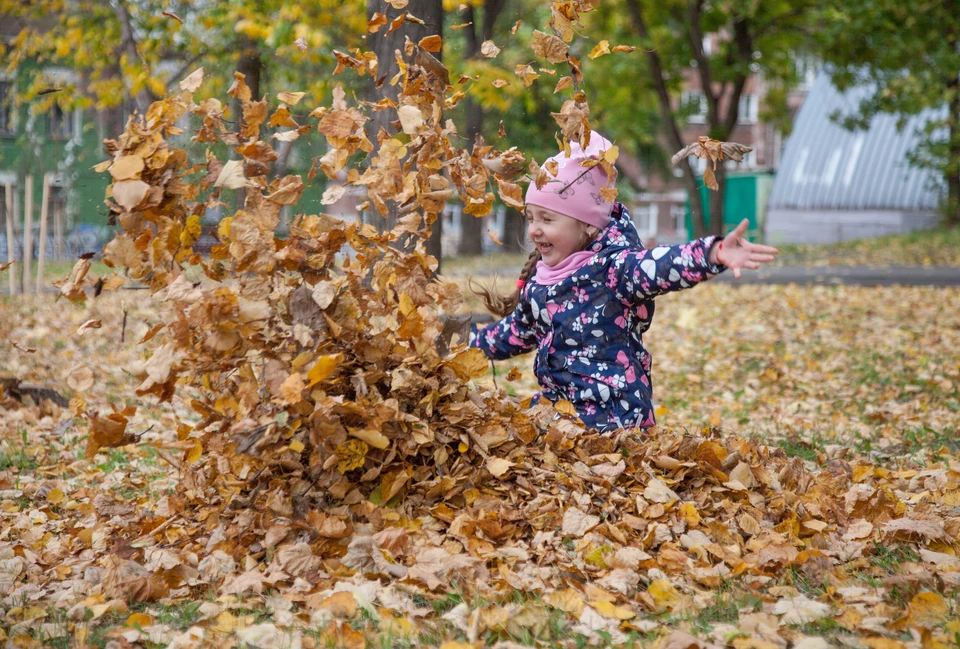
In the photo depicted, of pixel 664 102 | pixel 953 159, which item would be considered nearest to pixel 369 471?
pixel 664 102

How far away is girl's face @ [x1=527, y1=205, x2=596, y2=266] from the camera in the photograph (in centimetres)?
377

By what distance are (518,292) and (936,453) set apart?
82.2 inches

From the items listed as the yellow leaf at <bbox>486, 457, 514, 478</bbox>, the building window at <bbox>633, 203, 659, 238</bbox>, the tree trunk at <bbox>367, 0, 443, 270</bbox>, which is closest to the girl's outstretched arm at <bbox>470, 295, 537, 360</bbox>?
the yellow leaf at <bbox>486, 457, 514, 478</bbox>

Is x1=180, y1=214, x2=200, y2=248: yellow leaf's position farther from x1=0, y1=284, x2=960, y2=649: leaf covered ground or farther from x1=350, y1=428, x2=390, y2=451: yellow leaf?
x1=350, y1=428, x2=390, y2=451: yellow leaf

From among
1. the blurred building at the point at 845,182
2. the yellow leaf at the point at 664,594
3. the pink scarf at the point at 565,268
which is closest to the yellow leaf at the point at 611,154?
the pink scarf at the point at 565,268

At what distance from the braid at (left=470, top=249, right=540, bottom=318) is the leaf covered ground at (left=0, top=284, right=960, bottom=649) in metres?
0.79

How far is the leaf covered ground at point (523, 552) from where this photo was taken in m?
2.47

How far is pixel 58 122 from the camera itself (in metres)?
18.8

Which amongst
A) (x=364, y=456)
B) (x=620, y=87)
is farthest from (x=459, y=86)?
(x=620, y=87)

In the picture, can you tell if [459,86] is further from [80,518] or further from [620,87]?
[620,87]

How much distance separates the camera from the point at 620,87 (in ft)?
72.8

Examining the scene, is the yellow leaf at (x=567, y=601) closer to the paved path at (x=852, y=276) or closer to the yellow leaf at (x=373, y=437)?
the yellow leaf at (x=373, y=437)

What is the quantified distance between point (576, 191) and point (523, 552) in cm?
147

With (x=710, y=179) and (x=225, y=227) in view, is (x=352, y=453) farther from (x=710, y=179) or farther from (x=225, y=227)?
(x=710, y=179)
